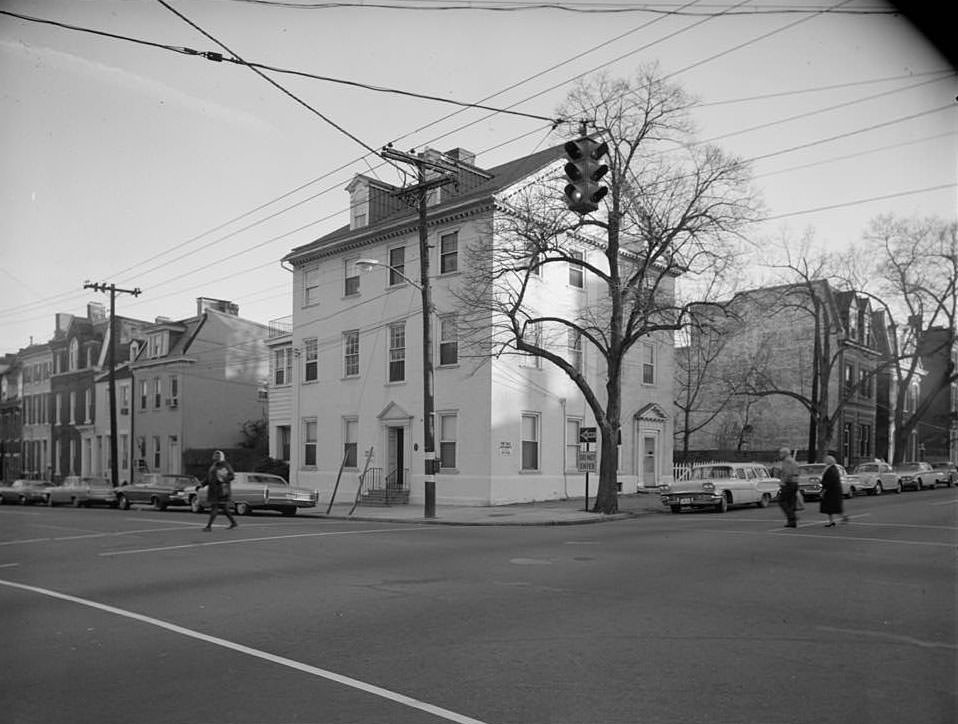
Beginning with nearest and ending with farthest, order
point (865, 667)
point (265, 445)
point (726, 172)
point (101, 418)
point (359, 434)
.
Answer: point (865, 667) < point (726, 172) < point (359, 434) < point (265, 445) < point (101, 418)

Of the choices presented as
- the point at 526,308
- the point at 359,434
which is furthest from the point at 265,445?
the point at 526,308

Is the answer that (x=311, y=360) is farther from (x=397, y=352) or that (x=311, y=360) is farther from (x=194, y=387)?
(x=194, y=387)

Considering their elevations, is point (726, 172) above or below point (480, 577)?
above

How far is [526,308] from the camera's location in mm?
29984

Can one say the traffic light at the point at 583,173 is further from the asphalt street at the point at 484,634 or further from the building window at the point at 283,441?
the building window at the point at 283,441

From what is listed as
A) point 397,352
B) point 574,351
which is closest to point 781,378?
point 574,351

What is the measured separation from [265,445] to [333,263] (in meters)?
14.4

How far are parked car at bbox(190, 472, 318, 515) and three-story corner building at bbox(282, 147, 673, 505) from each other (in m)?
1.88

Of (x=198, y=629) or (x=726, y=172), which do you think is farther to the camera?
(x=726, y=172)

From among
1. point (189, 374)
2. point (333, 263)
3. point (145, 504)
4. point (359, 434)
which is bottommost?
point (145, 504)

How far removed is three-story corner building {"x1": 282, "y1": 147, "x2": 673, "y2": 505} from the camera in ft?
96.6

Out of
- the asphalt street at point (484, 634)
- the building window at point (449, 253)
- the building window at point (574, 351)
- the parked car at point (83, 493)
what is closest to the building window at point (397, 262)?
the building window at point (449, 253)

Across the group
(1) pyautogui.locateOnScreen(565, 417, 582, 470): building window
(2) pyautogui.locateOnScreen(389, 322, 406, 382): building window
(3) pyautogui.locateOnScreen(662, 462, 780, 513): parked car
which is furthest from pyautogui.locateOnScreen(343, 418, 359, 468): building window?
(3) pyautogui.locateOnScreen(662, 462, 780, 513): parked car

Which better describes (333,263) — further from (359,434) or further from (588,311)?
(588,311)
